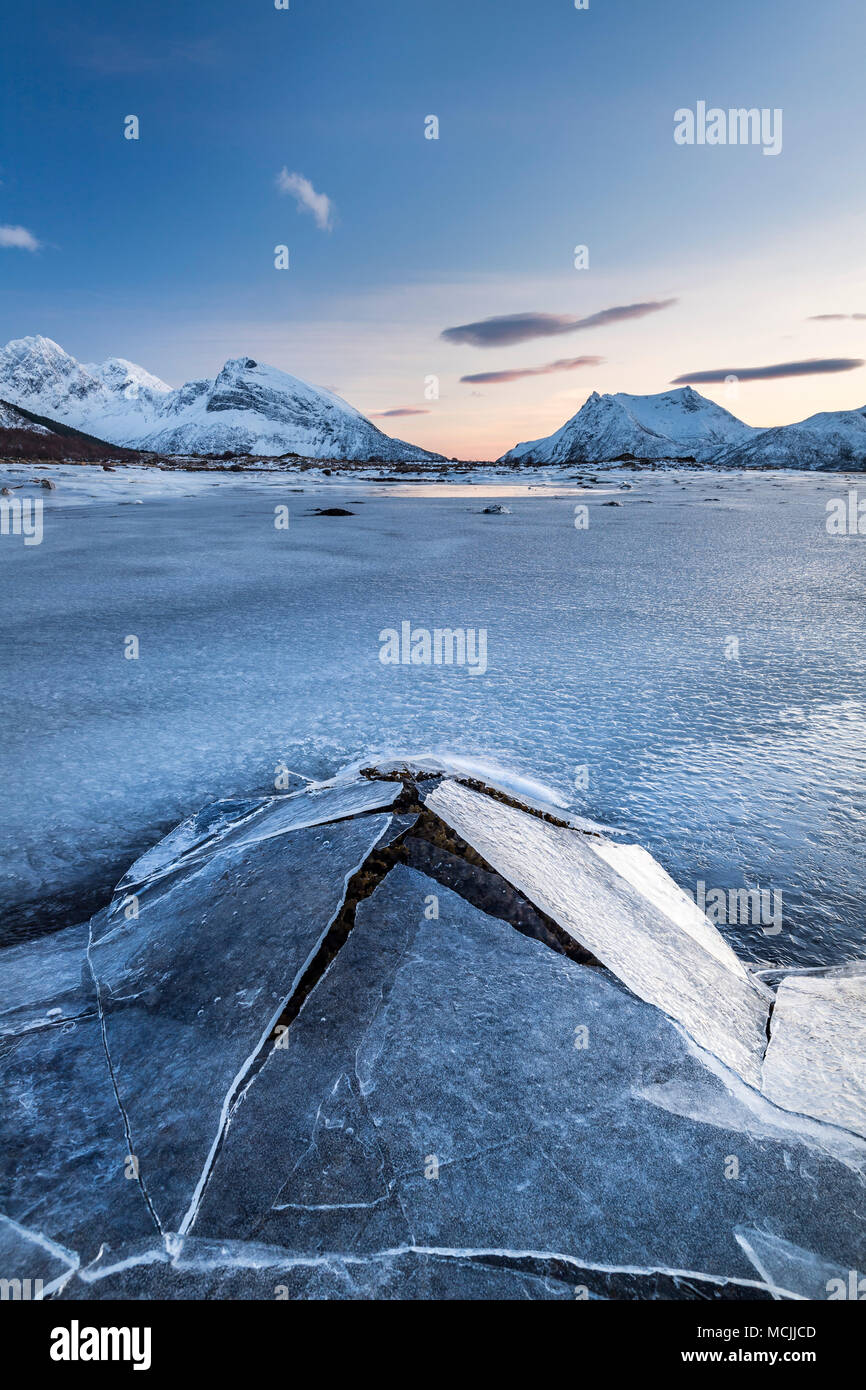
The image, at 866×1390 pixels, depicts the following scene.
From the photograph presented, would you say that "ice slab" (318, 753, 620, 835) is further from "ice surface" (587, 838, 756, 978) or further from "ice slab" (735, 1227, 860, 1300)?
"ice slab" (735, 1227, 860, 1300)

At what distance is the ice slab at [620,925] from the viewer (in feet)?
6.42

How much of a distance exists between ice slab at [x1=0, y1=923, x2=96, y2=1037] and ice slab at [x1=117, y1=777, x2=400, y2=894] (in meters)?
0.36

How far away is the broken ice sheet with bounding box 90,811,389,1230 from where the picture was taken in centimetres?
157

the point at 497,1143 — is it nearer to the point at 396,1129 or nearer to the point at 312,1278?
the point at 396,1129

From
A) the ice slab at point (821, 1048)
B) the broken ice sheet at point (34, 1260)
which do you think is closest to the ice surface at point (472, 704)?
the ice slab at point (821, 1048)

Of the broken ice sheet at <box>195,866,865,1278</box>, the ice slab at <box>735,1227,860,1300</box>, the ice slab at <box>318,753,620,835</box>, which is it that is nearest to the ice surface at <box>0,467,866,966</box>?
the ice slab at <box>318,753,620,835</box>

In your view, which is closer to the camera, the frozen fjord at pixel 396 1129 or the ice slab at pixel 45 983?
the frozen fjord at pixel 396 1129

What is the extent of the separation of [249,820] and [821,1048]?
237 centimetres

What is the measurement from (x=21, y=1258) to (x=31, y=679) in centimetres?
484

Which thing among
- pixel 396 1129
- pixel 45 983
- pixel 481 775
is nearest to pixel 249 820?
pixel 45 983

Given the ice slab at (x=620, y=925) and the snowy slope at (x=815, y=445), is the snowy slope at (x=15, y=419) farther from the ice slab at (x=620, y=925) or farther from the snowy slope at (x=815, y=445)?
the ice slab at (x=620, y=925)

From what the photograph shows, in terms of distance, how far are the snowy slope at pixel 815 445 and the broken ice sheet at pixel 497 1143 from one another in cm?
15010
